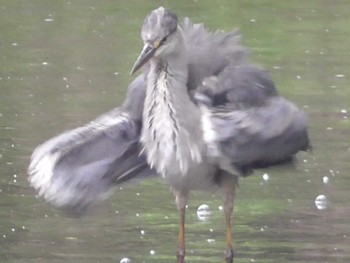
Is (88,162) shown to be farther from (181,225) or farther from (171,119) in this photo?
(181,225)

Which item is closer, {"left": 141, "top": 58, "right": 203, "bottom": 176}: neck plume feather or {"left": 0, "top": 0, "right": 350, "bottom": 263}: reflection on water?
{"left": 141, "top": 58, "right": 203, "bottom": 176}: neck plume feather

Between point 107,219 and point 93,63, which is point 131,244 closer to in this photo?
point 107,219

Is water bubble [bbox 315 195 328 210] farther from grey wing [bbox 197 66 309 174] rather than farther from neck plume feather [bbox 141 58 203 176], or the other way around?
neck plume feather [bbox 141 58 203 176]

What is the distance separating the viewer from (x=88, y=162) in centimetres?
781

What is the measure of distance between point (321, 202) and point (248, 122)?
1.54m

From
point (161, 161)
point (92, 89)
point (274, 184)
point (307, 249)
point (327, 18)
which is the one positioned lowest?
point (327, 18)

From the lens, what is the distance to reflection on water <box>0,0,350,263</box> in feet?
26.8

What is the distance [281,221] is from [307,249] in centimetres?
62

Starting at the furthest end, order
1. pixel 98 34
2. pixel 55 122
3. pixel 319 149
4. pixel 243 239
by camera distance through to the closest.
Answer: pixel 98 34, pixel 55 122, pixel 319 149, pixel 243 239

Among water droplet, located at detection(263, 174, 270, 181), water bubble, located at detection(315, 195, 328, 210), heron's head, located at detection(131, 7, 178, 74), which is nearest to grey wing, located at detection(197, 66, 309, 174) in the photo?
heron's head, located at detection(131, 7, 178, 74)

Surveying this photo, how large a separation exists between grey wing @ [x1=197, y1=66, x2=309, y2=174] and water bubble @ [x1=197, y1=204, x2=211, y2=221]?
904mm

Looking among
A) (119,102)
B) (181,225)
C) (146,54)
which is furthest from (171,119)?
(119,102)

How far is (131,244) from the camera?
8.16 meters

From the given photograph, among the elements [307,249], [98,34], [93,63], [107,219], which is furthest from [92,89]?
[307,249]
